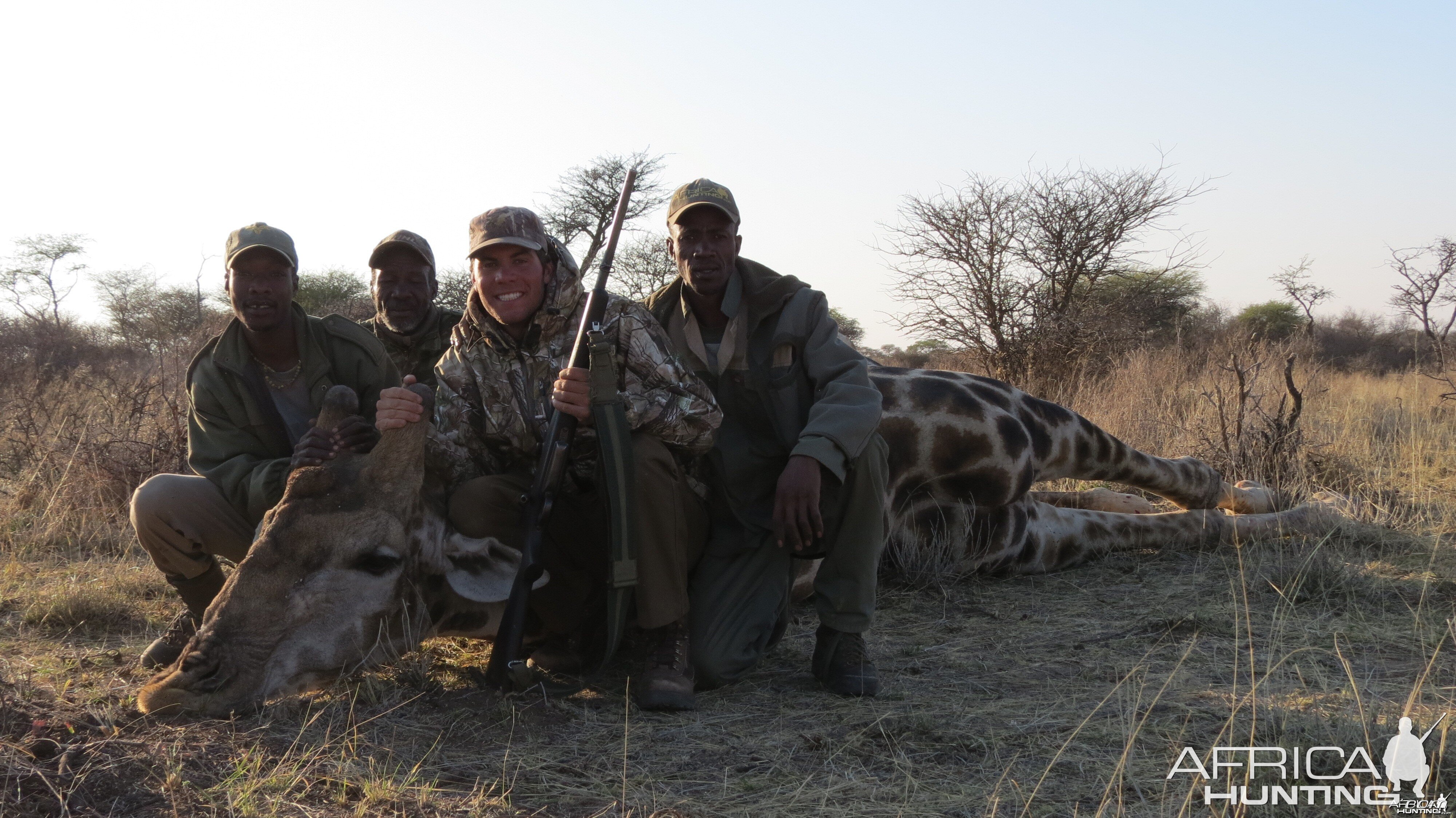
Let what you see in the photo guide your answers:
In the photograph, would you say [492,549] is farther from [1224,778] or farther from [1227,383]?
[1227,383]

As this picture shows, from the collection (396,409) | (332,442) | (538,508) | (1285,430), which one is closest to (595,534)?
(538,508)

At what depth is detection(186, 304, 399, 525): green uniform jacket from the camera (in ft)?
12.5

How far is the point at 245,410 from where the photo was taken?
3971 mm

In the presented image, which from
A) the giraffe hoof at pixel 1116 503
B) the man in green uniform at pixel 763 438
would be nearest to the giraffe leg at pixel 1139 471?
the giraffe hoof at pixel 1116 503

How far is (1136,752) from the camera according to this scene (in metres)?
2.77

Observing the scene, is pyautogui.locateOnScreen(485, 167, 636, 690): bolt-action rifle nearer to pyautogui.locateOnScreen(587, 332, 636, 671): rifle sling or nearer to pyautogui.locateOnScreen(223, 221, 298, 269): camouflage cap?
pyautogui.locateOnScreen(587, 332, 636, 671): rifle sling

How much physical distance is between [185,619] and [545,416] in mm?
1504

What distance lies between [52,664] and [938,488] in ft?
12.7

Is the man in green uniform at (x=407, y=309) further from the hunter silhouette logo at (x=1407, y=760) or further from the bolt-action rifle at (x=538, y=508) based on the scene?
the hunter silhouette logo at (x=1407, y=760)

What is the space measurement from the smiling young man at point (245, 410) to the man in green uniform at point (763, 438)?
133cm

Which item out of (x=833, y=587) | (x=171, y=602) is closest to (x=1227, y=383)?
(x=833, y=587)

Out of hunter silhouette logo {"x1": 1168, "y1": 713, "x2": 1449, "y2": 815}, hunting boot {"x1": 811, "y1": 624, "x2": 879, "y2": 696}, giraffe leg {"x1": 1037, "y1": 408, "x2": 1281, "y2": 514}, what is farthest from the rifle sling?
giraffe leg {"x1": 1037, "y1": 408, "x2": 1281, "y2": 514}

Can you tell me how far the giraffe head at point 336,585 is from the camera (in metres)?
3.04

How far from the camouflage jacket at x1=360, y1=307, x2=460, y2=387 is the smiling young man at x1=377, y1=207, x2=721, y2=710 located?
1121 mm
